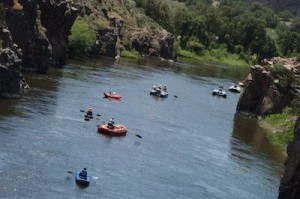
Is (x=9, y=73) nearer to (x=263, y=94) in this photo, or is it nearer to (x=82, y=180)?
(x=82, y=180)

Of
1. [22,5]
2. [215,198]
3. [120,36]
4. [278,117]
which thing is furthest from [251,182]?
[120,36]

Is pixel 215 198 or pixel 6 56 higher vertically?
pixel 6 56

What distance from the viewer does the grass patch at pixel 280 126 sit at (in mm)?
102688

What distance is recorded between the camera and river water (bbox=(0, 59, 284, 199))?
68.2 m

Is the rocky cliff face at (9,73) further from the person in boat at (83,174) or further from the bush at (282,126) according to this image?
the bush at (282,126)

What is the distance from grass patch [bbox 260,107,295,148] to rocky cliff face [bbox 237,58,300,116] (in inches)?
86.3

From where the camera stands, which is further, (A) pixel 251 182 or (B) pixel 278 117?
(B) pixel 278 117

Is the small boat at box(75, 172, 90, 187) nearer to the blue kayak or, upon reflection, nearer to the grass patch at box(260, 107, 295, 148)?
the grass patch at box(260, 107, 295, 148)

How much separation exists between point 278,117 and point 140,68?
59423mm

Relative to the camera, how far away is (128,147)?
84.5 metres

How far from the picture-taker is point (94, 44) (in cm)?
17062

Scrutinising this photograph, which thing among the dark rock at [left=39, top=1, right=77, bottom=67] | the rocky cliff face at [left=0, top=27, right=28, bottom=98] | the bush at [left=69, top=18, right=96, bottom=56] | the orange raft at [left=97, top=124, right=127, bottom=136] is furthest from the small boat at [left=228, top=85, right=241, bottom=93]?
the orange raft at [left=97, top=124, right=127, bottom=136]

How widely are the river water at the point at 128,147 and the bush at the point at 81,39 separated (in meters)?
29.1

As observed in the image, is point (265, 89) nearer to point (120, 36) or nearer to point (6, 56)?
point (6, 56)
